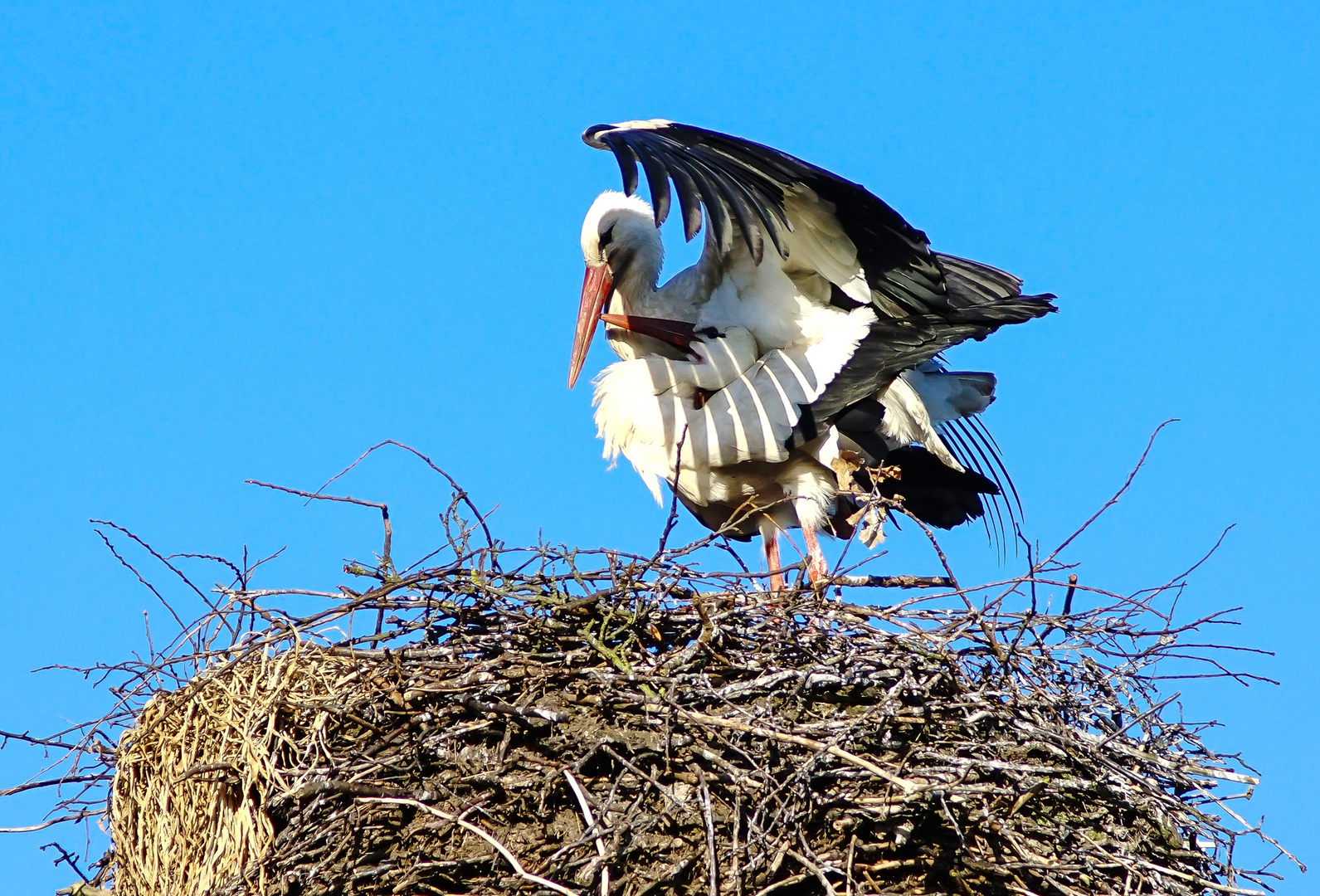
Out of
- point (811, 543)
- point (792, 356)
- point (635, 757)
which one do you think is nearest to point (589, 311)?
point (792, 356)

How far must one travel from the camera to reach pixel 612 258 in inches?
236

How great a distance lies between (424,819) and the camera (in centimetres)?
383

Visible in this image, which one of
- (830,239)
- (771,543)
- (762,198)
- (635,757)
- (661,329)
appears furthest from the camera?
(771,543)

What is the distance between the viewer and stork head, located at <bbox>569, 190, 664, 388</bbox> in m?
5.95

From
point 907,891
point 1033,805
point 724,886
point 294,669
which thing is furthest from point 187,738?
point 1033,805

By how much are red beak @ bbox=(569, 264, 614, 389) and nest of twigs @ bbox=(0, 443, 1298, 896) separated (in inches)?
77.5

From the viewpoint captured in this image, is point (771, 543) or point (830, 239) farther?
point (771, 543)

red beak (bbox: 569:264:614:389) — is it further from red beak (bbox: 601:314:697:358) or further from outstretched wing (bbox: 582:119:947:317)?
outstretched wing (bbox: 582:119:947:317)

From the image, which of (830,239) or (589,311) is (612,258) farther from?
(830,239)

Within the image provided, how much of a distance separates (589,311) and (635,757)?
8.48 feet

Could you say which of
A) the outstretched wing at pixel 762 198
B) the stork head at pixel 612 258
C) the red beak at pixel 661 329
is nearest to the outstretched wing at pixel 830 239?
the outstretched wing at pixel 762 198

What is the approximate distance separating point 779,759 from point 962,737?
1.80 ft

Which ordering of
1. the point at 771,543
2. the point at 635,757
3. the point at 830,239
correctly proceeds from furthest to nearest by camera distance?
the point at 771,543 → the point at 830,239 → the point at 635,757

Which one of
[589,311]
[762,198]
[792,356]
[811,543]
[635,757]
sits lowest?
[635,757]
